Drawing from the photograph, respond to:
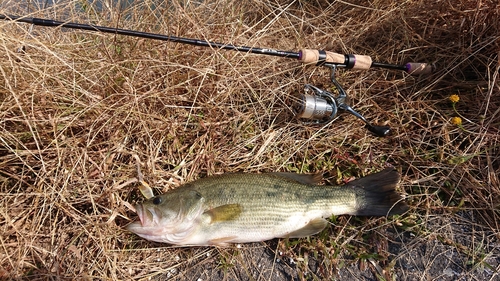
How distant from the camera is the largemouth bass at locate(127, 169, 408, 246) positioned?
7.98ft

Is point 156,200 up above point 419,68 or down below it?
below

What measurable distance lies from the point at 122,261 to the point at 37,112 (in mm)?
1400

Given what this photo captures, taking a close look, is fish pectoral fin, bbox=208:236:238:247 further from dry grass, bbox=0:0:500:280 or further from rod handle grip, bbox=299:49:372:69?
rod handle grip, bbox=299:49:372:69

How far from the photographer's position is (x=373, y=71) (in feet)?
11.8

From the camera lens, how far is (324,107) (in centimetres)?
298

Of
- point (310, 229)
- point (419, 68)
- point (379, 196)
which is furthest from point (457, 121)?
point (310, 229)

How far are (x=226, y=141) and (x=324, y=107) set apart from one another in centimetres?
95

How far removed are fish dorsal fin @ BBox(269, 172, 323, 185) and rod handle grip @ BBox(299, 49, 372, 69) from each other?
102 centimetres

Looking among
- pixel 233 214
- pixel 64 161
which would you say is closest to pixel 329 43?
pixel 233 214

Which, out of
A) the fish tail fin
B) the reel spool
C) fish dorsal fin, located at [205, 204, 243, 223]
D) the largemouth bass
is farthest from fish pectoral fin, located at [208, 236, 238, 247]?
the reel spool

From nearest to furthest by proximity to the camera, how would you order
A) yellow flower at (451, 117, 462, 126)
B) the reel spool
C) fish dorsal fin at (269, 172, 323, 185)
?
fish dorsal fin at (269, 172, 323, 185), the reel spool, yellow flower at (451, 117, 462, 126)

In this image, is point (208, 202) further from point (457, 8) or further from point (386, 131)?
point (457, 8)

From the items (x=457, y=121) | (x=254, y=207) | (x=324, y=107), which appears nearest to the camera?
(x=254, y=207)

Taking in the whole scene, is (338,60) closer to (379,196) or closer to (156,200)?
(379,196)
